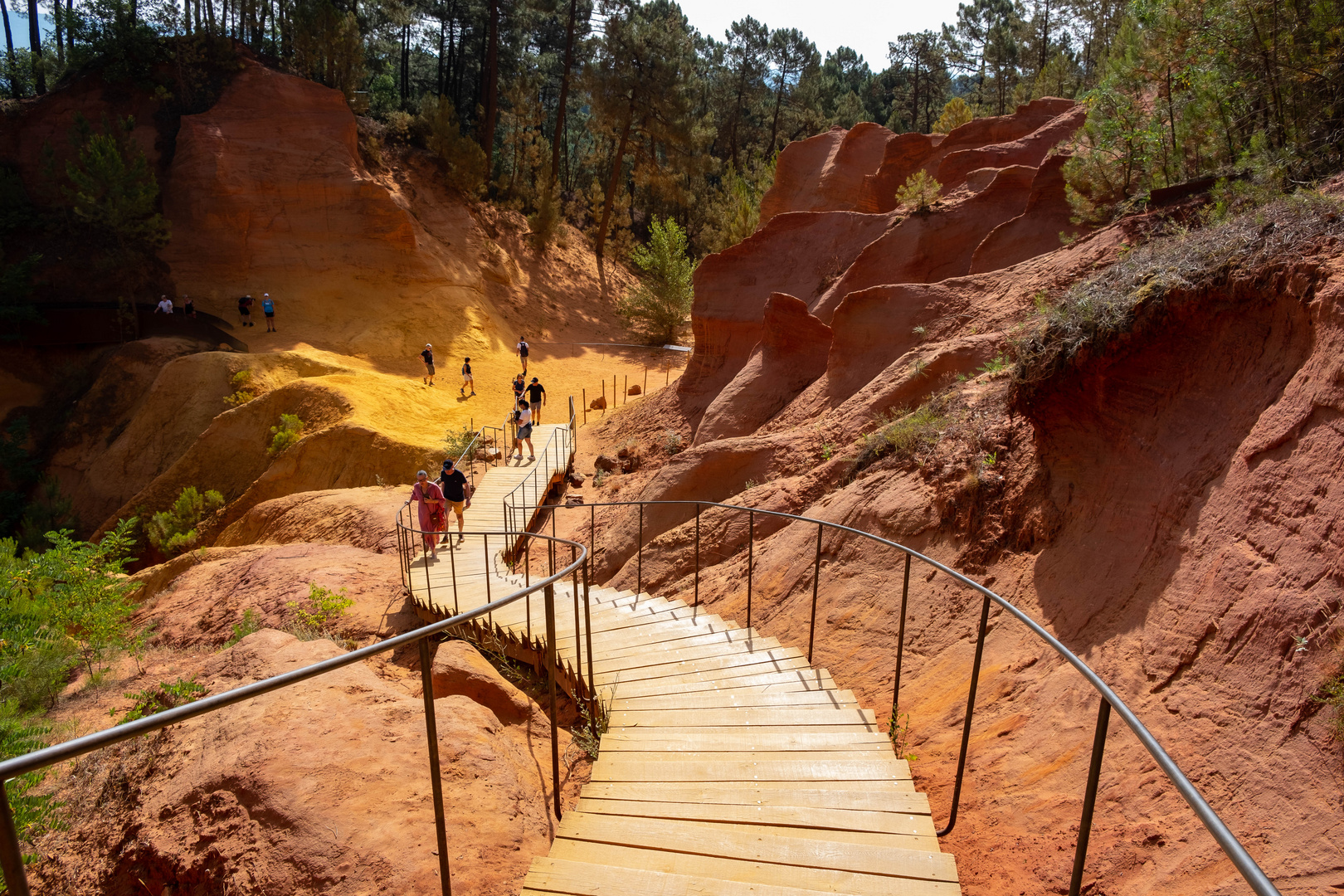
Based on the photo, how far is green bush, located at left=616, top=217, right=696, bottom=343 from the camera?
31.2m

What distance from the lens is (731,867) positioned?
11.3 ft

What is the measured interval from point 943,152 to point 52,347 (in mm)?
30568

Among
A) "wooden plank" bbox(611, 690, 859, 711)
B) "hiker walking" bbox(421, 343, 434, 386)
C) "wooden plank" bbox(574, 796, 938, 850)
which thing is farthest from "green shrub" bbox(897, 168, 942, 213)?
"hiker walking" bbox(421, 343, 434, 386)

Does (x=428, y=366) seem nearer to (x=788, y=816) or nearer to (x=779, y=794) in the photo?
(x=779, y=794)

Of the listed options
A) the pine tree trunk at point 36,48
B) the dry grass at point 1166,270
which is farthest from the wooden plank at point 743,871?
the pine tree trunk at point 36,48

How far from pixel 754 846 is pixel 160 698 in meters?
5.76

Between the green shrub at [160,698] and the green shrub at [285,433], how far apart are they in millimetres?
14354

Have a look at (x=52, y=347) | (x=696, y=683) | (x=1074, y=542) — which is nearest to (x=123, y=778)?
(x=696, y=683)

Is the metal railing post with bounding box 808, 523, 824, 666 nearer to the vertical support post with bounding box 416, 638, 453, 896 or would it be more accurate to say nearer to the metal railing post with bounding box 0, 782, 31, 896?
the vertical support post with bounding box 416, 638, 453, 896

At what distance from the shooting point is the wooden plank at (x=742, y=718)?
4.97 metres

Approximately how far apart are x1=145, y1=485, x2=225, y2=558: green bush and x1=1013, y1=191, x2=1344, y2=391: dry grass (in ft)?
64.8

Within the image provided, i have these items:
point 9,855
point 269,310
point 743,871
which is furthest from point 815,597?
point 269,310

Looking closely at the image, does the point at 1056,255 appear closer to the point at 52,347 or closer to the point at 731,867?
the point at 731,867

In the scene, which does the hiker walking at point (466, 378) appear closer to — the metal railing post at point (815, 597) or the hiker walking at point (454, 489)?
the hiker walking at point (454, 489)
